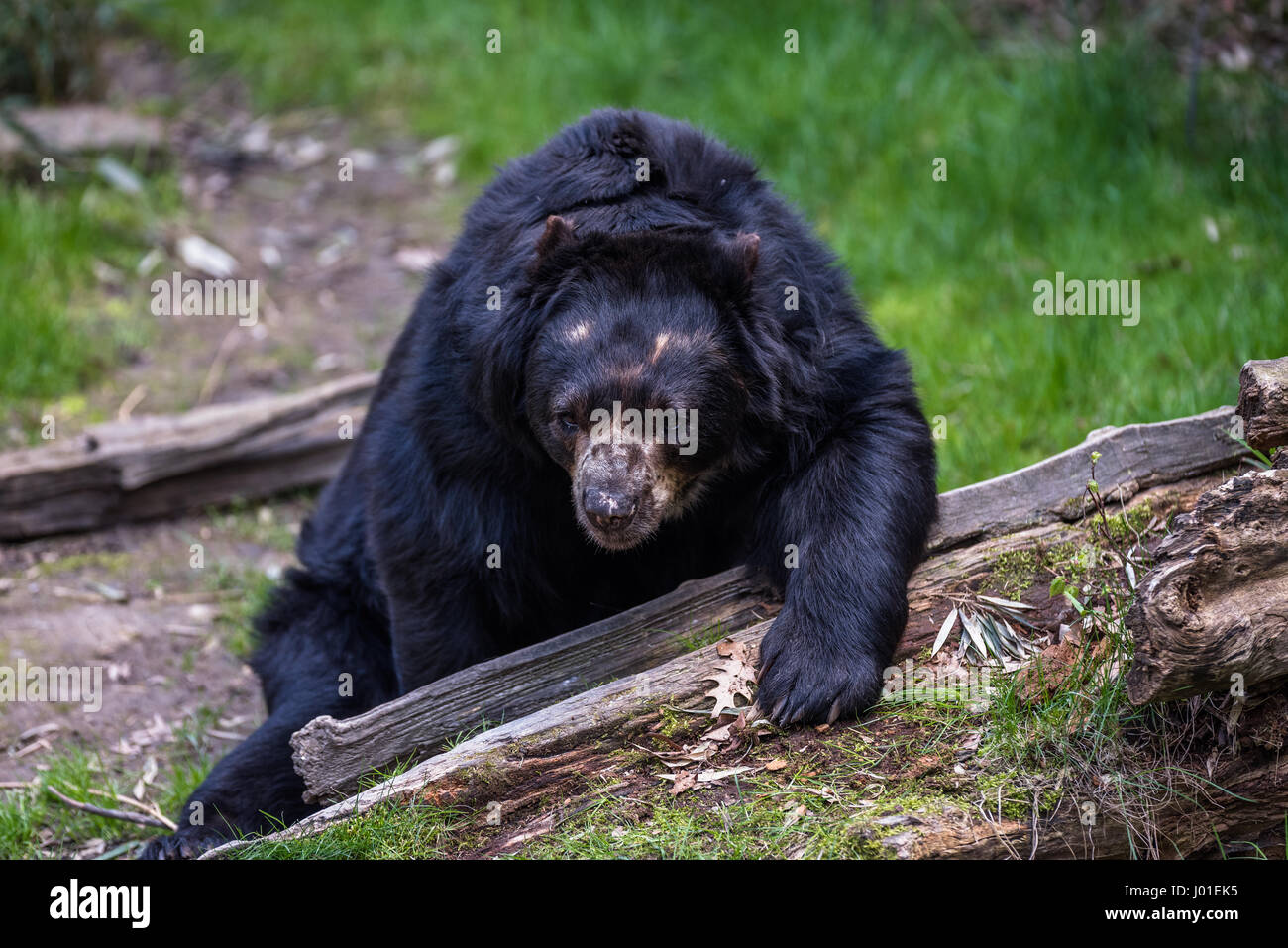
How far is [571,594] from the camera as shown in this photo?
4.81m

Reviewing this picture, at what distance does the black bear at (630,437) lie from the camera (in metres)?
3.93

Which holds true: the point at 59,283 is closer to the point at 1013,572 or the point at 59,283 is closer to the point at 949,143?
the point at 949,143

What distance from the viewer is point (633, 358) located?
155 inches

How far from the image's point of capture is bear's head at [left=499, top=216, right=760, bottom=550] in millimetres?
3908

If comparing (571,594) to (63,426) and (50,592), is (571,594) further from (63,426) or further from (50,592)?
(63,426)

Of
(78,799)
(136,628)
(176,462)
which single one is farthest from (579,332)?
(176,462)

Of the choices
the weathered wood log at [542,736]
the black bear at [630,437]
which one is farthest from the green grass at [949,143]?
the weathered wood log at [542,736]

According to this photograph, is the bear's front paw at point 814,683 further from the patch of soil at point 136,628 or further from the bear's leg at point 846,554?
the patch of soil at point 136,628

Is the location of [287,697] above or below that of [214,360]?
below

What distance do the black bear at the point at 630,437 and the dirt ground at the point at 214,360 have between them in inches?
45.9

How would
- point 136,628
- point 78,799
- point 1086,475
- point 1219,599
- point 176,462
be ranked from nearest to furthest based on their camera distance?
point 1219,599
point 1086,475
point 78,799
point 136,628
point 176,462

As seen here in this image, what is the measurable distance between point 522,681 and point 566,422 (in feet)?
2.74
